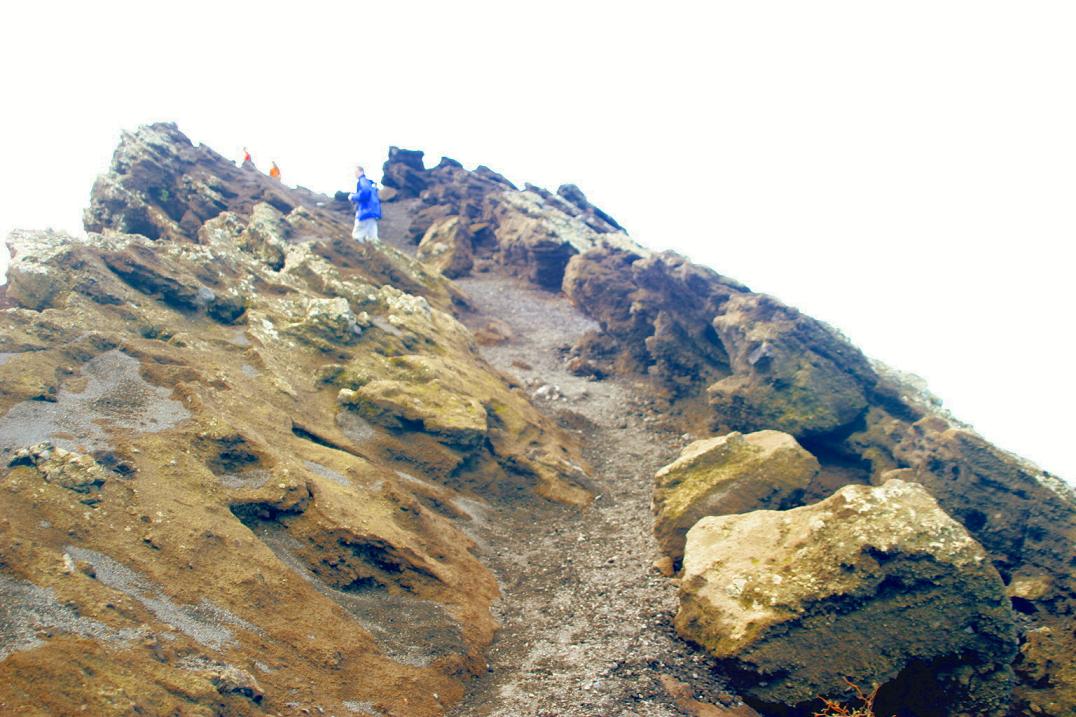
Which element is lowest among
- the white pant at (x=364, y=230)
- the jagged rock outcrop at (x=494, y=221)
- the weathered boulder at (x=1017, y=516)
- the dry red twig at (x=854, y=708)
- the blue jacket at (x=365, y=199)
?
the dry red twig at (x=854, y=708)

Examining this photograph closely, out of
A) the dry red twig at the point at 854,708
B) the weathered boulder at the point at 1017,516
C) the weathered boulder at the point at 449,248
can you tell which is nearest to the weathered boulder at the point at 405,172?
the weathered boulder at the point at 449,248

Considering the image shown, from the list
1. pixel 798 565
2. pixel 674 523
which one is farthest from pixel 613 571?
pixel 798 565

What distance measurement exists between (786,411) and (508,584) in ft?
36.8

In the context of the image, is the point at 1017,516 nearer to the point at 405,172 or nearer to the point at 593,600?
the point at 593,600

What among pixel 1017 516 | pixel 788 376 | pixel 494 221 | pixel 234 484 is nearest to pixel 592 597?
pixel 234 484

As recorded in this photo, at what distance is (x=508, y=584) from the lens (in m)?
14.6

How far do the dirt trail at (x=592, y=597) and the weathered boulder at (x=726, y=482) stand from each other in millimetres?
1065

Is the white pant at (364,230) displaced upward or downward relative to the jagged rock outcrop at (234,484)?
upward

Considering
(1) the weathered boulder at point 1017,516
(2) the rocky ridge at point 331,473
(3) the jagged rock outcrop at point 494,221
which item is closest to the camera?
(2) the rocky ridge at point 331,473

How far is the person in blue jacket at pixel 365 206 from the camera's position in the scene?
98.5ft

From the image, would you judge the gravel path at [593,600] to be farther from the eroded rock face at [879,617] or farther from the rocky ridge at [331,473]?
the eroded rock face at [879,617]

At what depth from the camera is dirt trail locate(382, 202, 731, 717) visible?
34.3 ft

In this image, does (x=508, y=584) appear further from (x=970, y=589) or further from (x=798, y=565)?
(x=970, y=589)

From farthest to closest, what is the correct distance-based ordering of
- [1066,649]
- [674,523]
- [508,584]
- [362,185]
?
[362,185]
[674,523]
[508,584]
[1066,649]
